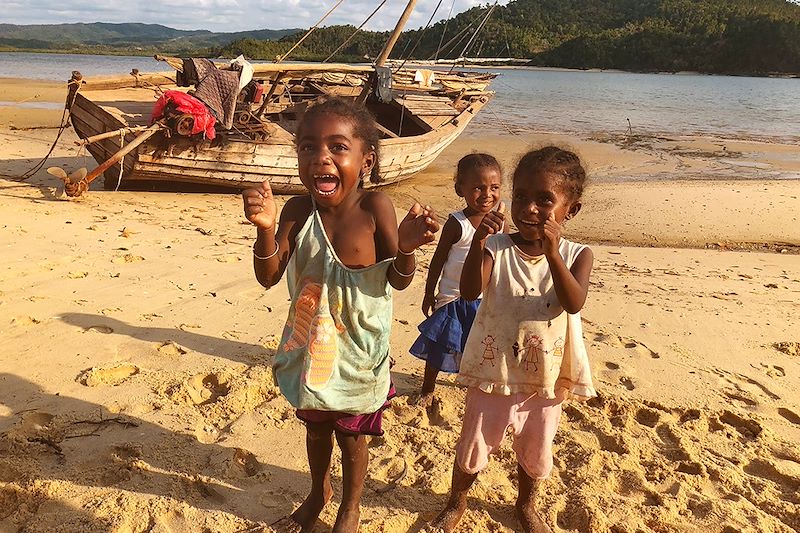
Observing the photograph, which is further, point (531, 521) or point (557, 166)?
point (531, 521)

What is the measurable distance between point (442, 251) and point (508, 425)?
1033 mm

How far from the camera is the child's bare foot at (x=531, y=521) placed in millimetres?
2281

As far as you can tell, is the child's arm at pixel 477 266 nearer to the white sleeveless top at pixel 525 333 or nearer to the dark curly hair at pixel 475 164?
the white sleeveless top at pixel 525 333

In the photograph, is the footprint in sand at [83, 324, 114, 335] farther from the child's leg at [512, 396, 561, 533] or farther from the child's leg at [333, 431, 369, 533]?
the child's leg at [512, 396, 561, 533]

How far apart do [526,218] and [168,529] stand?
1.65 m

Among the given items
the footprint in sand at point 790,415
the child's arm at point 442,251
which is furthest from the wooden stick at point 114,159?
the footprint in sand at point 790,415

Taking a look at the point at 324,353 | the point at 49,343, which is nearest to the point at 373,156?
the point at 324,353

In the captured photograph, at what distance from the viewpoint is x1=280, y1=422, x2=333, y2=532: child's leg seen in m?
2.15

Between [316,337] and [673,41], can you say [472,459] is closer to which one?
[316,337]

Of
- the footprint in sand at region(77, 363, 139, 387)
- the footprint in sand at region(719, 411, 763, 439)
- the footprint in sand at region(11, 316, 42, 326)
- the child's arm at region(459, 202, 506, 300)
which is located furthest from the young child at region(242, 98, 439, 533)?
the footprint in sand at region(11, 316, 42, 326)

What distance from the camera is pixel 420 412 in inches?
124

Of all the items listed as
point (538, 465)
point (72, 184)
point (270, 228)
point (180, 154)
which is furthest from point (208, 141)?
point (538, 465)

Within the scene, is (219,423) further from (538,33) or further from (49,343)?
(538,33)

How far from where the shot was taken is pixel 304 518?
2234mm
